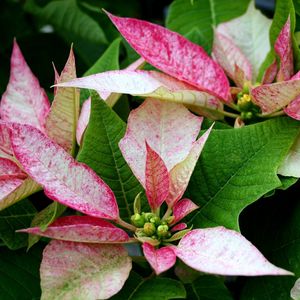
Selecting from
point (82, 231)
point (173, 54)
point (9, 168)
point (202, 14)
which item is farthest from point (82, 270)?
point (202, 14)

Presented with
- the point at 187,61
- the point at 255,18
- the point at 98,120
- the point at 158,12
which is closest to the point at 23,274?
the point at 98,120

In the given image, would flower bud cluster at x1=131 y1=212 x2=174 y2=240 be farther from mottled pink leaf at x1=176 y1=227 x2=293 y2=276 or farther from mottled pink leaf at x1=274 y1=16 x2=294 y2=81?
mottled pink leaf at x1=274 y1=16 x2=294 y2=81

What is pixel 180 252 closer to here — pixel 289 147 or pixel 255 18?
pixel 289 147

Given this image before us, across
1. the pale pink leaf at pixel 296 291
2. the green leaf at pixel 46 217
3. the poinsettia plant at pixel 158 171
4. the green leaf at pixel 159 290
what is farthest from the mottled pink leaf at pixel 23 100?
the pale pink leaf at pixel 296 291

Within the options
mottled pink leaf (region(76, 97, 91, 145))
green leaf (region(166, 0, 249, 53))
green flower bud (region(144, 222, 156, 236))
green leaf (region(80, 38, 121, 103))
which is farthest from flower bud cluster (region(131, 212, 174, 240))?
green leaf (region(166, 0, 249, 53))

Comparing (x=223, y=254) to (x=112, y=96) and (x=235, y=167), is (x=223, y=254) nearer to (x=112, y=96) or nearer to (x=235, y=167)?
(x=235, y=167)

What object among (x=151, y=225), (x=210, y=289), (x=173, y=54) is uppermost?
(x=173, y=54)
